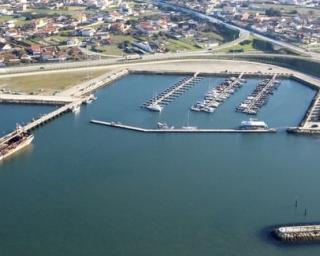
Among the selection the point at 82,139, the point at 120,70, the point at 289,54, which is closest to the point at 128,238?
the point at 82,139

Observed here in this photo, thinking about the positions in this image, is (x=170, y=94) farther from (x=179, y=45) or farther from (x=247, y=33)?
(x=247, y=33)

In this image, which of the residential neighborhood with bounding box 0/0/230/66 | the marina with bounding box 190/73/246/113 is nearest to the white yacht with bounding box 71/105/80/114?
the marina with bounding box 190/73/246/113

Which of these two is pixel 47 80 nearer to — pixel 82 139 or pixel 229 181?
pixel 82 139

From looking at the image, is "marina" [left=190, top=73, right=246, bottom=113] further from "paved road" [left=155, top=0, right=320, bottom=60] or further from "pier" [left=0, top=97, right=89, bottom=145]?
"paved road" [left=155, top=0, right=320, bottom=60]

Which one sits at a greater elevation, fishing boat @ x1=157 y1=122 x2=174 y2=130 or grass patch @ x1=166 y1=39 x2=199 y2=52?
grass patch @ x1=166 y1=39 x2=199 y2=52

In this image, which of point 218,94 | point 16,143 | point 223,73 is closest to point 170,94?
point 218,94

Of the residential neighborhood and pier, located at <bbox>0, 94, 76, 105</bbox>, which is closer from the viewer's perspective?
pier, located at <bbox>0, 94, 76, 105</bbox>
